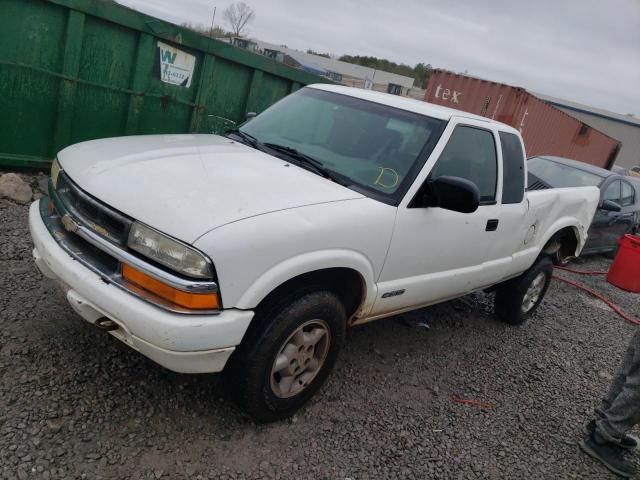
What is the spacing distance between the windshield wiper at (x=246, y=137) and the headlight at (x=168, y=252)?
1.33m

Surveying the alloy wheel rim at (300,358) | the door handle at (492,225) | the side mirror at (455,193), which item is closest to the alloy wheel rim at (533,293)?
the door handle at (492,225)

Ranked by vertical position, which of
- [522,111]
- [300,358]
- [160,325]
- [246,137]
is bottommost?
[300,358]

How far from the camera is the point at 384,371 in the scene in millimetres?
3803

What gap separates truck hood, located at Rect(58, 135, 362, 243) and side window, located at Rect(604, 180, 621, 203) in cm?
698

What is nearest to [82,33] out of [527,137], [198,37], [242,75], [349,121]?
[198,37]

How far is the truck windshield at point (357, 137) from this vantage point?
3168 millimetres

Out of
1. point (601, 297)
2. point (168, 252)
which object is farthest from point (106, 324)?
point (601, 297)

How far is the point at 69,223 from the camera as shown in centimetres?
265

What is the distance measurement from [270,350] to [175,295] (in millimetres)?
580

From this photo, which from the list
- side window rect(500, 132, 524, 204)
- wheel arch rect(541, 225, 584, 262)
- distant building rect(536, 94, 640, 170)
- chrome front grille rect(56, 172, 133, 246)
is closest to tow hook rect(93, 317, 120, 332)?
chrome front grille rect(56, 172, 133, 246)

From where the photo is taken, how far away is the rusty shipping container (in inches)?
553

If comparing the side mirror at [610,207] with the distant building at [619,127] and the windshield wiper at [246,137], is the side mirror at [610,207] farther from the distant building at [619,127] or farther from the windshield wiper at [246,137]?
the distant building at [619,127]

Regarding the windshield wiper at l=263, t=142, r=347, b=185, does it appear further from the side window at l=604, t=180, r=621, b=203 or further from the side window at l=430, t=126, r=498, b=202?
the side window at l=604, t=180, r=621, b=203

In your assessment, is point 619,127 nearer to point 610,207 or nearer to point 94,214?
point 610,207
